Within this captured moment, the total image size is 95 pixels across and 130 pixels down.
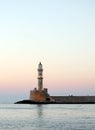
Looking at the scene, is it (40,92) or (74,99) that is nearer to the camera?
(40,92)

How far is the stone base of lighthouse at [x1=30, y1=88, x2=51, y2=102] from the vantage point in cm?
11431

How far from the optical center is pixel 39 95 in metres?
115

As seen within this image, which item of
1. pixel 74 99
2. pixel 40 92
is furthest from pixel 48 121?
pixel 74 99

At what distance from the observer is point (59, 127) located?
46.1 m

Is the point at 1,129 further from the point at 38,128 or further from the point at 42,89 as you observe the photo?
the point at 42,89

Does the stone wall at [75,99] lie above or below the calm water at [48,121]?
above

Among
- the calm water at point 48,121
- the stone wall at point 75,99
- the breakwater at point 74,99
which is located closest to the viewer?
the calm water at point 48,121

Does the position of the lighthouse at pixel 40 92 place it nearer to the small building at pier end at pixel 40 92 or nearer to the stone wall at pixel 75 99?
the small building at pier end at pixel 40 92

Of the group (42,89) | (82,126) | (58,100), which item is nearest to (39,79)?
(42,89)

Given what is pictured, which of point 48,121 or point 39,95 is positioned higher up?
point 39,95

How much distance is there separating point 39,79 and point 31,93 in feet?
16.6

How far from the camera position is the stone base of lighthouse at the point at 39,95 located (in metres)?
114

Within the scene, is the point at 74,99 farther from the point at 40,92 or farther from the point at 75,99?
the point at 40,92

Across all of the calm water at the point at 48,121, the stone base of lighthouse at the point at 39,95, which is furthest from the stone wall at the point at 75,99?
the calm water at the point at 48,121
